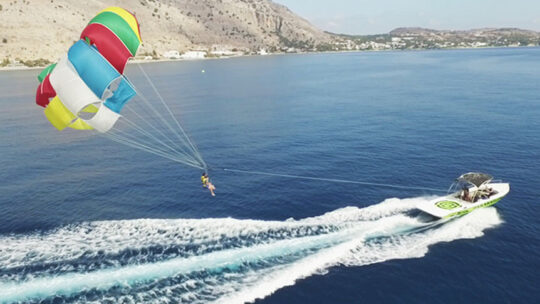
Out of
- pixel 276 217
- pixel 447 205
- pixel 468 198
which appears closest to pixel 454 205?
pixel 447 205

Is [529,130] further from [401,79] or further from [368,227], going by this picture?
[401,79]

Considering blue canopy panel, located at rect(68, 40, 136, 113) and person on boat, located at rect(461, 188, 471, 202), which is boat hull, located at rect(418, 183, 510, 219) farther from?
blue canopy panel, located at rect(68, 40, 136, 113)

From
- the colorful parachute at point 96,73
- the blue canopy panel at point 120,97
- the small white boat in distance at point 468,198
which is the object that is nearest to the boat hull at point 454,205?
the small white boat in distance at point 468,198

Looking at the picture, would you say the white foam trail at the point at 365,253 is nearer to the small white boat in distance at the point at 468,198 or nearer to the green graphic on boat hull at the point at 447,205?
the small white boat in distance at the point at 468,198

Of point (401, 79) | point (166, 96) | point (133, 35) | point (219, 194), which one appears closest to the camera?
point (133, 35)

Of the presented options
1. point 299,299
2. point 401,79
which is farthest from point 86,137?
point 401,79

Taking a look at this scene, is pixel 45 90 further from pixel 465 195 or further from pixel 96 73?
pixel 465 195
